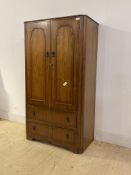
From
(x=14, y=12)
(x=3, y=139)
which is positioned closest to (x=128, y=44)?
(x=14, y=12)

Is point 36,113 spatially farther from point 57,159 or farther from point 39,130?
point 57,159

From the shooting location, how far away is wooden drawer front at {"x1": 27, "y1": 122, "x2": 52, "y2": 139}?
2654mm

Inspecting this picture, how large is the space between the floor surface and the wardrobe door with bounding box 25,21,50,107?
657 millimetres

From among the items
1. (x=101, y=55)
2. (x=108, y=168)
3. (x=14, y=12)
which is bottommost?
(x=108, y=168)

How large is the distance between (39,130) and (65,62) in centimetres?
109

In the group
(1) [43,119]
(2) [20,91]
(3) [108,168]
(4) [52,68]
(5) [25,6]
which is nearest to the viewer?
(3) [108,168]

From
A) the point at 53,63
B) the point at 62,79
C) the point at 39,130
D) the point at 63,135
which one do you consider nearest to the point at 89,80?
the point at 62,79

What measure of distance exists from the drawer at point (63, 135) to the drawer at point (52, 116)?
84mm

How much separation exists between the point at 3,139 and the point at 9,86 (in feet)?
3.68

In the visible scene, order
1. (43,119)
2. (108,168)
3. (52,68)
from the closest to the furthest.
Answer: (108,168)
(52,68)
(43,119)

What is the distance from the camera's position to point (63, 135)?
2.53 m

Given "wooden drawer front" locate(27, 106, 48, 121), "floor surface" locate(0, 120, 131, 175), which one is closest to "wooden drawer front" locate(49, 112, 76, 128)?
"wooden drawer front" locate(27, 106, 48, 121)

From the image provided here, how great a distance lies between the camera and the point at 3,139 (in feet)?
9.26

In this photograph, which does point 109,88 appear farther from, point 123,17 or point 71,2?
point 71,2
